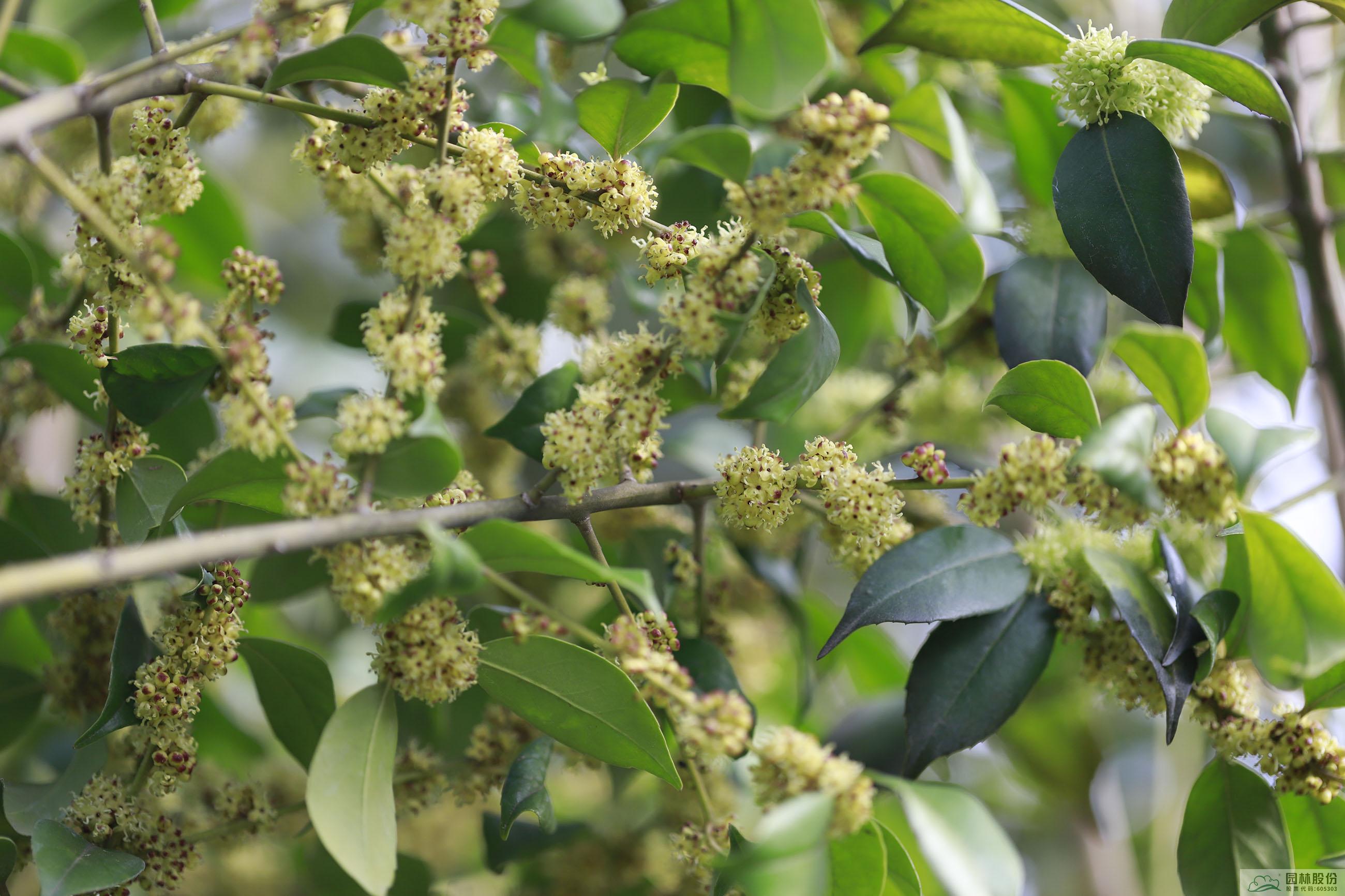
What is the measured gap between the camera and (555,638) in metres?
0.77

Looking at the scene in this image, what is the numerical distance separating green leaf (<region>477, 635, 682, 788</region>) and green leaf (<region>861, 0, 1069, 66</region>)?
→ 2.19 ft

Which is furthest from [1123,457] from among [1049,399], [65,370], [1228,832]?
[65,370]

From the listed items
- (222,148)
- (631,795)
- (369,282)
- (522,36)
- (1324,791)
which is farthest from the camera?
(222,148)

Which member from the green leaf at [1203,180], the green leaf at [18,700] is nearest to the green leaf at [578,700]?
the green leaf at [18,700]

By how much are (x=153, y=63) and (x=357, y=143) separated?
16 cm

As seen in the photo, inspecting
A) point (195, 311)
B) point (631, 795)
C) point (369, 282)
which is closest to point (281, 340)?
point (369, 282)

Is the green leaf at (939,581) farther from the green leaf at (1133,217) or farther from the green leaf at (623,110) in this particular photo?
the green leaf at (623,110)

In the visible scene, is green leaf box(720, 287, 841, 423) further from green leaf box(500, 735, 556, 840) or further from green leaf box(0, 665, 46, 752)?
green leaf box(0, 665, 46, 752)

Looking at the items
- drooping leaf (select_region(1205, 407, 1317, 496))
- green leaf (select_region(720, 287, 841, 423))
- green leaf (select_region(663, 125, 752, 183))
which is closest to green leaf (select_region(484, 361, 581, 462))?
green leaf (select_region(720, 287, 841, 423))

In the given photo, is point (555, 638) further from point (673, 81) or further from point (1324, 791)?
point (1324, 791)

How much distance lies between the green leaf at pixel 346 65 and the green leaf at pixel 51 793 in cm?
62

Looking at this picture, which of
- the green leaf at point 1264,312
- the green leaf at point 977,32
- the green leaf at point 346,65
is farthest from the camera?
the green leaf at point 1264,312

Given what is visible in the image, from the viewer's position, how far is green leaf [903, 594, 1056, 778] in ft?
2.89

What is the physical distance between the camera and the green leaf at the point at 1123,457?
0.64 meters
